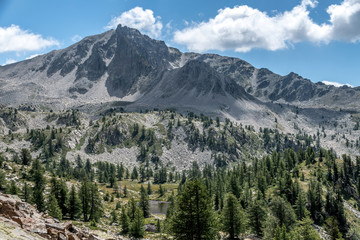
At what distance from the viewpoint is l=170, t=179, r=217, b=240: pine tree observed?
128ft

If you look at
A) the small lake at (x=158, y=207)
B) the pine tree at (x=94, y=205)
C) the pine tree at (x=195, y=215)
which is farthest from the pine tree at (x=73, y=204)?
the small lake at (x=158, y=207)

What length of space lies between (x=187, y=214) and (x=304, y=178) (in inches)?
4009

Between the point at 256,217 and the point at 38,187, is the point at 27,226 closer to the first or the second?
the point at 256,217

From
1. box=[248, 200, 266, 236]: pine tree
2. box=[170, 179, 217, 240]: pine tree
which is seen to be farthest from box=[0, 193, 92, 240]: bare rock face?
box=[248, 200, 266, 236]: pine tree

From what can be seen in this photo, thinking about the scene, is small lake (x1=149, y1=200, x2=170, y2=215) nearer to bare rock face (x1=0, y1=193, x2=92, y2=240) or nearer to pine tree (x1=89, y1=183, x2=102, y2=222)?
pine tree (x1=89, y1=183, x2=102, y2=222)

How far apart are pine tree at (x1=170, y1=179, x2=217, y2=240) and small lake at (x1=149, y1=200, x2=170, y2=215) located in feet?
315

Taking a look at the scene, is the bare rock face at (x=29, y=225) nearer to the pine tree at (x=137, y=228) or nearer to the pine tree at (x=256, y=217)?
the pine tree at (x=137, y=228)

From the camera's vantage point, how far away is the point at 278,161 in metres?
148

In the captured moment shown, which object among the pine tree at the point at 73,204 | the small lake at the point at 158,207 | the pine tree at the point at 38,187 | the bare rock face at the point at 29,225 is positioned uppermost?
the bare rock face at the point at 29,225

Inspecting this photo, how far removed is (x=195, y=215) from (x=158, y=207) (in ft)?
378

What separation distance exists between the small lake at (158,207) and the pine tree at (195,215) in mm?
96088

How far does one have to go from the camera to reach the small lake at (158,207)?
13548cm

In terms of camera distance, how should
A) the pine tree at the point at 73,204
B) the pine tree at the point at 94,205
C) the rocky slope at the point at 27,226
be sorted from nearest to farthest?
the rocky slope at the point at 27,226 < the pine tree at the point at 73,204 < the pine tree at the point at 94,205

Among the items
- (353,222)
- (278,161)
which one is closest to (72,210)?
(353,222)
